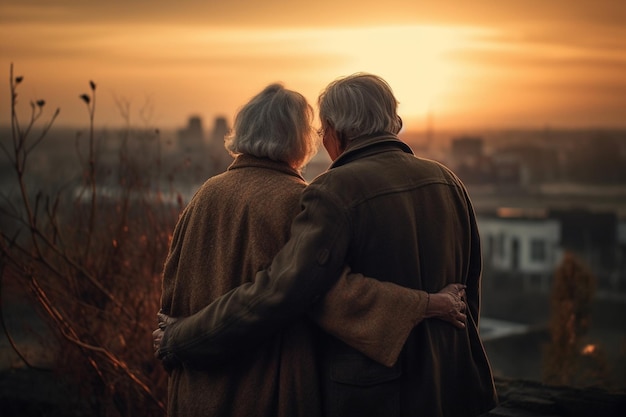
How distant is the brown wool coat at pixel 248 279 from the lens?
2.63 m

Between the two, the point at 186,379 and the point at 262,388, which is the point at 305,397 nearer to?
the point at 262,388

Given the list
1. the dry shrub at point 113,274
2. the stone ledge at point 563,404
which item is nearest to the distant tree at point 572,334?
the stone ledge at point 563,404

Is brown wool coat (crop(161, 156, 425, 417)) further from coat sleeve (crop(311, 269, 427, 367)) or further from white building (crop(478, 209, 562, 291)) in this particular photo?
white building (crop(478, 209, 562, 291))

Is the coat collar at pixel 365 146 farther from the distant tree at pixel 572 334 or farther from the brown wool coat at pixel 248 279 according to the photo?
the distant tree at pixel 572 334

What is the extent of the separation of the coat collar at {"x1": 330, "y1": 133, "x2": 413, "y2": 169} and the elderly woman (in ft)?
0.45

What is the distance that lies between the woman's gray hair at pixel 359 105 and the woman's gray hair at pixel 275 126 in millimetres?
88

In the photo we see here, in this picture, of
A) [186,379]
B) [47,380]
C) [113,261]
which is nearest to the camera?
[186,379]

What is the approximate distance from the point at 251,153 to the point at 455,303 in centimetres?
77

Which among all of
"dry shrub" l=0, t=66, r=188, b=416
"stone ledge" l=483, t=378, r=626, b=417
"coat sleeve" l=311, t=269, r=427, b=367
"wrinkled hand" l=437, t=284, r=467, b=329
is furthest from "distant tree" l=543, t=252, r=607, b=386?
"coat sleeve" l=311, t=269, r=427, b=367

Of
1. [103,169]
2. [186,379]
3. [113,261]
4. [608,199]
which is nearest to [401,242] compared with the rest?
[186,379]

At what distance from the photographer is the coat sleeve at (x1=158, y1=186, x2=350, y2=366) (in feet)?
8.43

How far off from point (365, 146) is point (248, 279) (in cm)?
54

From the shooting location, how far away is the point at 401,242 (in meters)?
2.67

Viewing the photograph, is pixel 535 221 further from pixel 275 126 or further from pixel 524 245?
pixel 275 126
